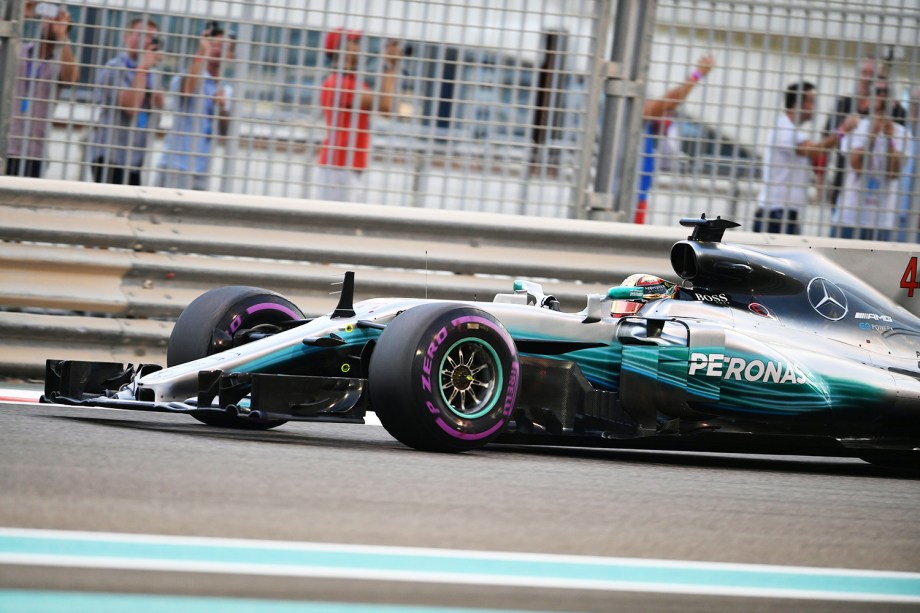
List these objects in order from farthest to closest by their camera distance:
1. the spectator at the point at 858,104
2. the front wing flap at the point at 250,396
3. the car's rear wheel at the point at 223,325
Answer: the spectator at the point at 858,104 < the car's rear wheel at the point at 223,325 < the front wing flap at the point at 250,396

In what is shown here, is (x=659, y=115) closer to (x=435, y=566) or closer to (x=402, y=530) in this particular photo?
(x=402, y=530)

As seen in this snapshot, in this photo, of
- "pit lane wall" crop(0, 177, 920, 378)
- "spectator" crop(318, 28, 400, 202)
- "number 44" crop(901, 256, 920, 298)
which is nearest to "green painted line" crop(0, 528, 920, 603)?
"number 44" crop(901, 256, 920, 298)

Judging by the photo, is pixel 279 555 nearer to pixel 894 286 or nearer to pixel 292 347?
pixel 292 347

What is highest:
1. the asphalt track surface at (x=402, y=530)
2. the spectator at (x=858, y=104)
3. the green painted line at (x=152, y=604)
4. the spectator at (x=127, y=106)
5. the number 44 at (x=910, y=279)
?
the spectator at (x=858, y=104)

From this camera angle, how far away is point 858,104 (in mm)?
8688

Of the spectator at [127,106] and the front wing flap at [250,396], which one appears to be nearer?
the front wing flap at [250,396]

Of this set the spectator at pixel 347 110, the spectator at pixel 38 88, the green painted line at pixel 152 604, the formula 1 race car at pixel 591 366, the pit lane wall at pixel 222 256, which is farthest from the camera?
the spectator at pixel 347 110

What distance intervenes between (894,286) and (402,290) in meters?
2.77

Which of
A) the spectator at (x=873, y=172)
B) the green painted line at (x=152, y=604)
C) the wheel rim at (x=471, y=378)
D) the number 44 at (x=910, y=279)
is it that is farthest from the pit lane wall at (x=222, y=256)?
the green painted line at (x=152, y=604)

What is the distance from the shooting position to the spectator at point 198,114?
8.04m

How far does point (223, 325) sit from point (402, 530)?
2911mm

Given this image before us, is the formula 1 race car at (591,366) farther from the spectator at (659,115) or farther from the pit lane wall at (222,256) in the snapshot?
the spectator at (659,115)

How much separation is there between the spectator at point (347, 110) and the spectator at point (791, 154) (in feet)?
8.28

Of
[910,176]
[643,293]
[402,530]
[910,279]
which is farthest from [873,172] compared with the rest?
[402,530]
